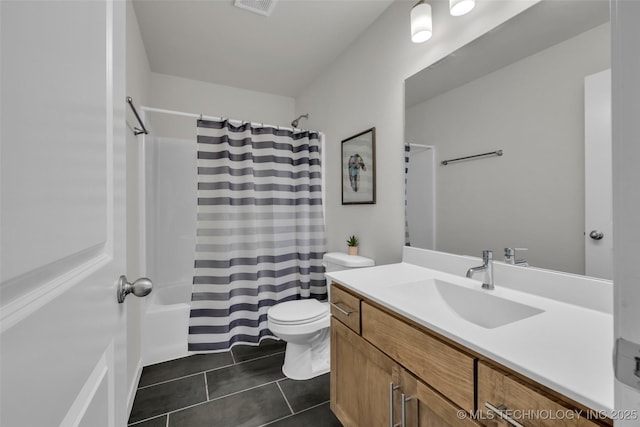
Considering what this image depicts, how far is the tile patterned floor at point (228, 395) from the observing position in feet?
4.98

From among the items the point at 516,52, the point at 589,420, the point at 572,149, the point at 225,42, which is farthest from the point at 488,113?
the point at 225,42

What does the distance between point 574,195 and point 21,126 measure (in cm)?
144

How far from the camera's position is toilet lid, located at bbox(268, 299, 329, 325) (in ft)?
5.92

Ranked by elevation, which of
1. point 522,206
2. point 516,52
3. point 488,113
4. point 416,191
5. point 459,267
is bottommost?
point 459,267

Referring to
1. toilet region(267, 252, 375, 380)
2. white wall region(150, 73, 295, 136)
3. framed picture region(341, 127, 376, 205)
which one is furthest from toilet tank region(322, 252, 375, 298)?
white wall region(150, 73, 295, 136)

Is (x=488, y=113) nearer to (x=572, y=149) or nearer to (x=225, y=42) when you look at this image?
(x=572, y=149)

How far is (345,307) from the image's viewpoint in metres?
1.31

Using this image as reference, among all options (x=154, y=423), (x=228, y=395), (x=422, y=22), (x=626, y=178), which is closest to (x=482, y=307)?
(x=626, y=178)

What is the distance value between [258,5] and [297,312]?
2.06 m

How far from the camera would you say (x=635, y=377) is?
0.30 metres

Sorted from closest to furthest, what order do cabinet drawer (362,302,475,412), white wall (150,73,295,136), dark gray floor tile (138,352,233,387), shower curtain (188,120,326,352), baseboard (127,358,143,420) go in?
cabinet drawer (362,302,475,412) → baseboard (127,358,143,420) → dark gray floor tile (138,352,233,387) → shower curtain (188,120,326,352) → white wall (150,73,295,136)

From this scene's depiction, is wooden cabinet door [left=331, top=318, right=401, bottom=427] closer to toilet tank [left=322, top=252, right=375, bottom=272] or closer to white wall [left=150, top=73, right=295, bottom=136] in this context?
toilet tank [left=322, top=252, right=375, bottom=272]

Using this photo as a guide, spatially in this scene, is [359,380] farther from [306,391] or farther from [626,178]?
[626,178]

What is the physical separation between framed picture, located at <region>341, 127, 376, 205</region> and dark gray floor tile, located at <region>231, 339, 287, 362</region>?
132cm
